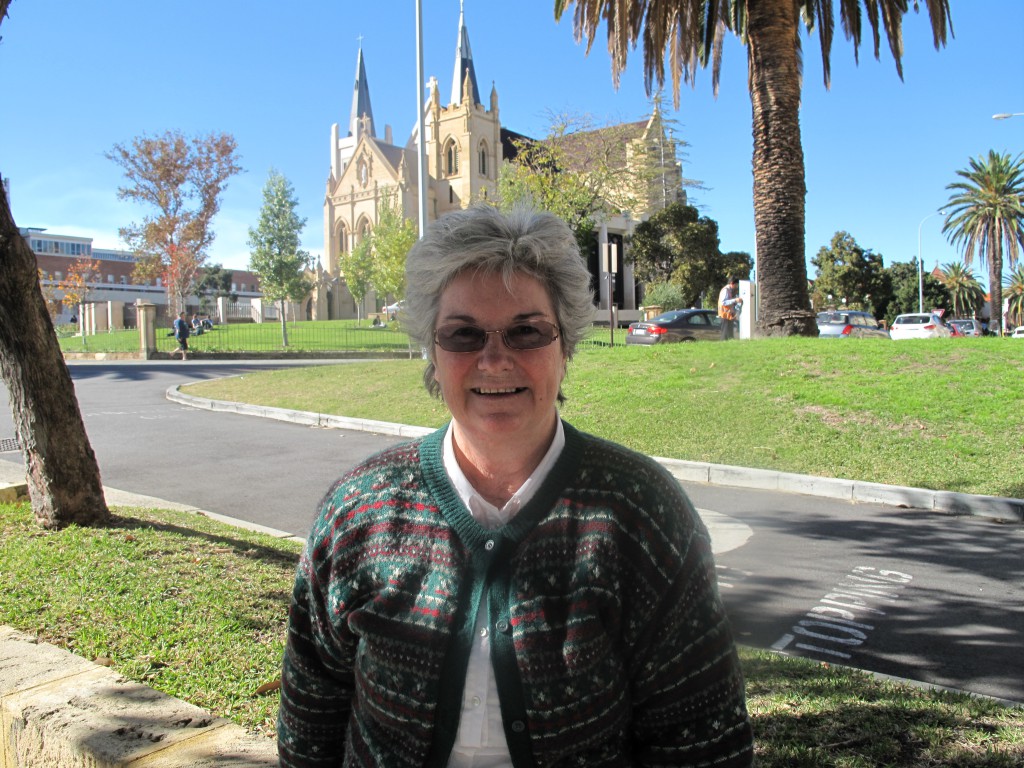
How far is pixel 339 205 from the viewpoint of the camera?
7638 centimetres

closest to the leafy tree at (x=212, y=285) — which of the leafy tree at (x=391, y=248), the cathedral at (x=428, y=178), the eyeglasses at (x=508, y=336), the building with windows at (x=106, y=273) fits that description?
the building with windows at (x=106, y=273)

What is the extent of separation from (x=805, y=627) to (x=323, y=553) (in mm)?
3487

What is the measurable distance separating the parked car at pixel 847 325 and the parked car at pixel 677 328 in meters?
4.56

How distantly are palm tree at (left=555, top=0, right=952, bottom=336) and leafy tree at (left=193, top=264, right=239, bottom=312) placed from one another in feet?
221

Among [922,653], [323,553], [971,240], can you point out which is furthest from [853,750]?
[971,240]

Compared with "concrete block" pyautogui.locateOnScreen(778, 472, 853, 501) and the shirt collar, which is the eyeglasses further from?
"concrete block" pyautogui.locateOnScreen(778, 472, 853, 501)

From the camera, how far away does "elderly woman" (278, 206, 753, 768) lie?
1.70 meters

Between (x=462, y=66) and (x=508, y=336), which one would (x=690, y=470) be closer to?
(x=508, y=336)

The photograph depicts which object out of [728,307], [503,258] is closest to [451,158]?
[728,307]

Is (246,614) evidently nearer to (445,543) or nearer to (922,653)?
(445,543)

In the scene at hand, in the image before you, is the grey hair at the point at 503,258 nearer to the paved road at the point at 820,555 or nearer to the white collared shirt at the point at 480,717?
the white collared shirt at the point at 480,717

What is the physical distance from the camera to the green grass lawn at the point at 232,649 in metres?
2.81

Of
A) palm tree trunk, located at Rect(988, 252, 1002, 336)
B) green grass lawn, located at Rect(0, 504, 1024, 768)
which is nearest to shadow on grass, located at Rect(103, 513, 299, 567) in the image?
green grass lawn, located at Rect(0, 504, 1024, 768)

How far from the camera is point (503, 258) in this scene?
1.95 metres
